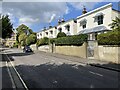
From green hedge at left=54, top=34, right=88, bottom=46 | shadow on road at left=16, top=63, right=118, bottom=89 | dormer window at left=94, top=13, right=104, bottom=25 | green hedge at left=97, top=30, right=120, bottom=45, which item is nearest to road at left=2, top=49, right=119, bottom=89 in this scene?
shadow on road at left=16, top=63, right=118, bottom=89

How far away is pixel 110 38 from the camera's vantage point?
2092 centimetres

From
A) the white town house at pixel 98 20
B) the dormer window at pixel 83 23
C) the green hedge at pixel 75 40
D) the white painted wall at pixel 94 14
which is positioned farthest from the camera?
the dormer window at pixel 83 23

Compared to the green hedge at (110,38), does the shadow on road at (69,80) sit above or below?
below

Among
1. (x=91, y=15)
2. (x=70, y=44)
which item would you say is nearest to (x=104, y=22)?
(x=91, y=15)

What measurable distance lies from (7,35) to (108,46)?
23.6 metres

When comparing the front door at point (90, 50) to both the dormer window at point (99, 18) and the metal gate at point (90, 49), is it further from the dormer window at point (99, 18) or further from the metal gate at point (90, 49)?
the dormer window at point (99, 18)

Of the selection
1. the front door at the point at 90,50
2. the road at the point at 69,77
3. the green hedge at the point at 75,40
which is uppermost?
the green hedge at the point at 75,40

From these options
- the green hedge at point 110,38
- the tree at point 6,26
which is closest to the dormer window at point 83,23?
the tree at point 6,26

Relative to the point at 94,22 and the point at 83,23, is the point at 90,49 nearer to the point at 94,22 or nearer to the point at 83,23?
the point at 94,22

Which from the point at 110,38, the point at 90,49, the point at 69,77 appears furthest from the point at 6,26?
the point at 69,77

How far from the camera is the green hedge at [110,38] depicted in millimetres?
19875

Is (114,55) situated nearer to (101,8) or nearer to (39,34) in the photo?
(101,8)

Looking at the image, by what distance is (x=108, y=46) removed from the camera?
21109 millimetres

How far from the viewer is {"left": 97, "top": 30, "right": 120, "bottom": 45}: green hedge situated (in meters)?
19.9
